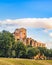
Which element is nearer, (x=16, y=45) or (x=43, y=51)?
(x=16, y=45)

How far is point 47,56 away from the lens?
171500 mm

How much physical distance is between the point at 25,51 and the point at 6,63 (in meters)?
67.5

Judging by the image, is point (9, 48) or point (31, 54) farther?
point (31, 54)

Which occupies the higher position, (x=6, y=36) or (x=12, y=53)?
(x=6, y=36)

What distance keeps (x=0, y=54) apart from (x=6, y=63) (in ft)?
190

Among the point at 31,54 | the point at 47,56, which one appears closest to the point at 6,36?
the point at 31,54

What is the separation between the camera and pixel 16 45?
13188 centimetres

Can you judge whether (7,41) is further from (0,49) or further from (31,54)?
(31,54)

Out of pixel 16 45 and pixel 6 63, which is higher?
pixel 16 45

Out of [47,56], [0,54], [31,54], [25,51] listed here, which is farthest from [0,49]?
[47,56]

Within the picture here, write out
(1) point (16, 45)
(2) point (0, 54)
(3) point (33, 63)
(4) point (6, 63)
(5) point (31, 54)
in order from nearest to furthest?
(4) point (6, 63)
(3) point (33, 63)
(2) point (0, 54)
(1) point (16, 45)
(5) point (31, 54)

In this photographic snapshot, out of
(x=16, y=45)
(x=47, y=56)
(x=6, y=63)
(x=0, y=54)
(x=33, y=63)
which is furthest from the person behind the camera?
(x=47, y=56)

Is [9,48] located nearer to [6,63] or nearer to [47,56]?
[47,56]

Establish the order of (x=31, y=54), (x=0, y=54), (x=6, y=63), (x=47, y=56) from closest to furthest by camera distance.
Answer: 1. (x=6, y=63)
2. (x=0, y=54)
3. (x=31, y=54)
4. (x=47, y=56)
